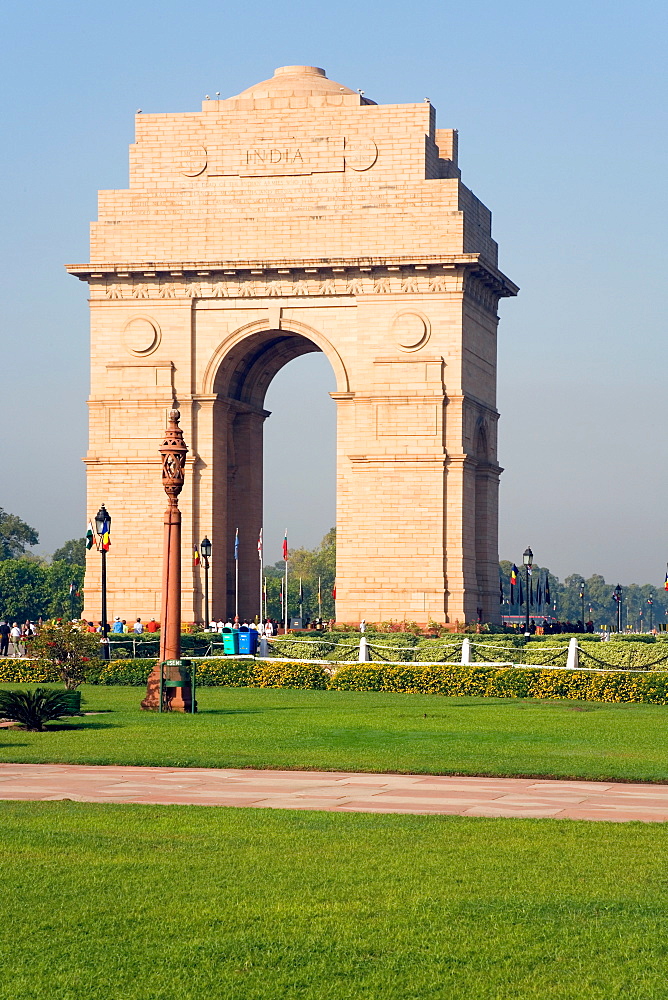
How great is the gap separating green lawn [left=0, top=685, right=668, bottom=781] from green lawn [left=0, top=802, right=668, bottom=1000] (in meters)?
4.29

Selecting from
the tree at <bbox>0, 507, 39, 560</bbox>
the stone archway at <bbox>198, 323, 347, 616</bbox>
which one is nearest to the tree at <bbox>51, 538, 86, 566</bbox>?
the tree at <bbox>0, 507, 39, 560</bbox>

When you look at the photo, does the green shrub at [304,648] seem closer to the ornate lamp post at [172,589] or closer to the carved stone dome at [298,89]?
the ornate lamp post at [172,589]

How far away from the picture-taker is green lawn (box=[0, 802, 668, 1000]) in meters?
6.98

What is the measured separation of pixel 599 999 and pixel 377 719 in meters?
14.9

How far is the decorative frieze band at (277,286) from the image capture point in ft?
152

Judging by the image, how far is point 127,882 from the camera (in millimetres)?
8844

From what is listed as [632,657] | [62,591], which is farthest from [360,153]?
[62,591]

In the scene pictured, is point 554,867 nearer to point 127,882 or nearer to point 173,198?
point 127,882

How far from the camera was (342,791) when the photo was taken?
43.8 feet

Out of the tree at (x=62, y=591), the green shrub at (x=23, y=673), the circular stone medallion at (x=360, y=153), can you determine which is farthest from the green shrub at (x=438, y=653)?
the tree at (x=62, y=591)

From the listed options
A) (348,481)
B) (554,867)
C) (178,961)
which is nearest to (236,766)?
(554,867)

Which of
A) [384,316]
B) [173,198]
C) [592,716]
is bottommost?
[592,716]

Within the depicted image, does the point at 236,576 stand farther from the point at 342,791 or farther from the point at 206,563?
the point at 342,791

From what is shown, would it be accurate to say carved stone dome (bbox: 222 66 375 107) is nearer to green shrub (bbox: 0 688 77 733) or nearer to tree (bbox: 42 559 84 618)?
green shrub (bbox: 0 688 77 733)
